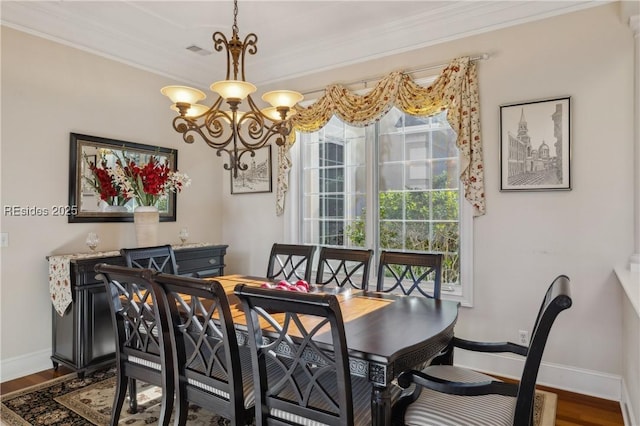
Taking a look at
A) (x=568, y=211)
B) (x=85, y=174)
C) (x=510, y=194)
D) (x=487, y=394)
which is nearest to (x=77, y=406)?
(x=85, y=174)

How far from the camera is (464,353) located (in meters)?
3.37

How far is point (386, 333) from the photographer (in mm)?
1767

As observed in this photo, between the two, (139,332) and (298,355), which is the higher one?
(298,355)

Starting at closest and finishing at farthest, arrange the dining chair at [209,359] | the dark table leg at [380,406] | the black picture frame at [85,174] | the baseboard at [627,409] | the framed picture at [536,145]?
the dark table leg at [380,406] < the dining chair at [209,359] < the baseboard at [627,409] < the framed picture at [536,145] < the black picture frame at [85,174]

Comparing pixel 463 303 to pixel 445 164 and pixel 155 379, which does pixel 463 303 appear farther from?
pixel 155 379

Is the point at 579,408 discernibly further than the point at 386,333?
Yes

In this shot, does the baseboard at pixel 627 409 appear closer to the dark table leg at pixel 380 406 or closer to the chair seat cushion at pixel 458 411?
the chair seat cushion at pixel 458 411

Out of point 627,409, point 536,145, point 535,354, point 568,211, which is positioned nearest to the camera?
point 535,354

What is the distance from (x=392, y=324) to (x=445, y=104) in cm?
213

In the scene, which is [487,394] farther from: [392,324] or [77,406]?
[77,406]

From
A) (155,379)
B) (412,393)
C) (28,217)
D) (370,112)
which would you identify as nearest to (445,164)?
(370,112)

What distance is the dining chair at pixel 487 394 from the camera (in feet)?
4.57

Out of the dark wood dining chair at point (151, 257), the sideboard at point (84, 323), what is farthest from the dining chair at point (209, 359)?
the sideboard at point (84, 323)

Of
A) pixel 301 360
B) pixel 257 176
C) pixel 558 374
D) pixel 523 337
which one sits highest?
pixel 257 176
